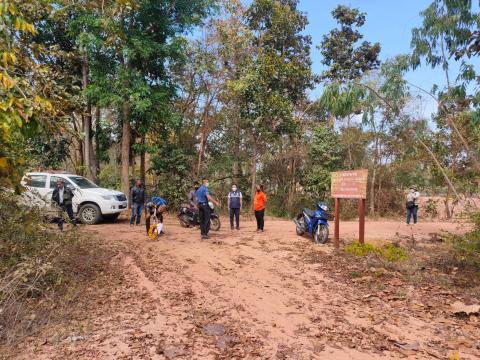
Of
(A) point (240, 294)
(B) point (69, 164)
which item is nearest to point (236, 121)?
(B) point (69, 164)

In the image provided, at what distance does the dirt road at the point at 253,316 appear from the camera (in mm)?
4184

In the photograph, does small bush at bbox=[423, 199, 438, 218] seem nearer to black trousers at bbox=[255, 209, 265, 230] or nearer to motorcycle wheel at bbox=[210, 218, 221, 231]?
black trousers at bbox=[255, 209, 265, 230]

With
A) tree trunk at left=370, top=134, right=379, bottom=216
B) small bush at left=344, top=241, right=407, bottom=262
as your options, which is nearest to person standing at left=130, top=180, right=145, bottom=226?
small bush at left=344, top=241, right=407, bottom=262

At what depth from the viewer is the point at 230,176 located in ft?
69.1

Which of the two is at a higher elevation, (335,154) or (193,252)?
(335,154)

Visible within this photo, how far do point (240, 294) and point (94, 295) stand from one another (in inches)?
84.5

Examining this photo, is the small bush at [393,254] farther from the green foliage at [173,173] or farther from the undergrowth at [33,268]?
the green foliage at [173,173]

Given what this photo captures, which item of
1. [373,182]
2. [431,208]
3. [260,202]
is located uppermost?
[373,182]

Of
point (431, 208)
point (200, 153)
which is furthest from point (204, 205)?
point (431, 208)

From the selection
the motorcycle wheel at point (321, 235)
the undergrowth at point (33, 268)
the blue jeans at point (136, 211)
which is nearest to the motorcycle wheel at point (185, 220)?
the blue jeans at point (136, 211)

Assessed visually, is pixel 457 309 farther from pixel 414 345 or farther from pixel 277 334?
pixel 277 334

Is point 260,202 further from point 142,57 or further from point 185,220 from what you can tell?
point 142,57

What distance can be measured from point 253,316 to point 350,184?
17.8 ft

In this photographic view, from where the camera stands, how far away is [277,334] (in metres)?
4.59
